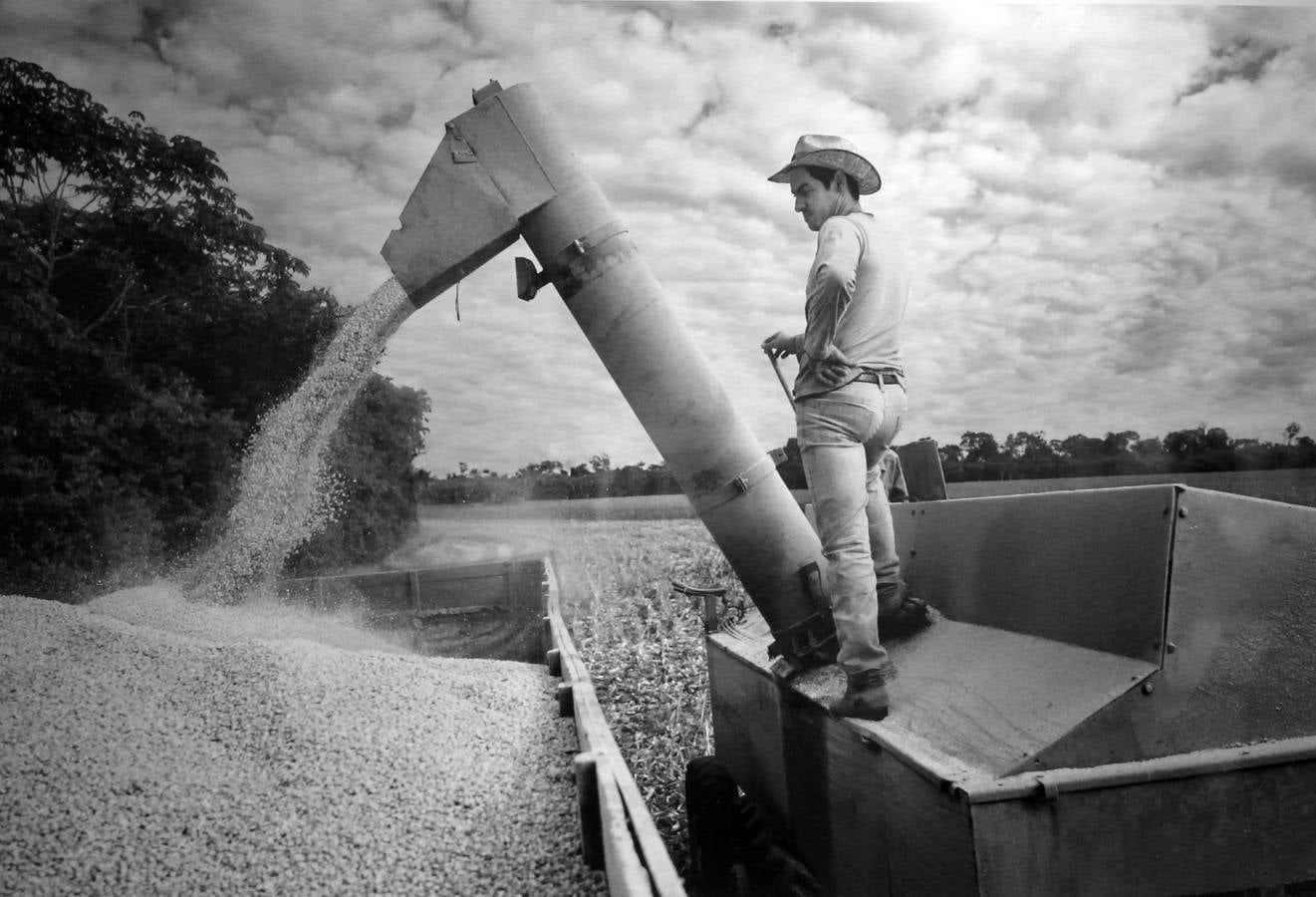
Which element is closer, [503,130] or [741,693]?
[503,130]

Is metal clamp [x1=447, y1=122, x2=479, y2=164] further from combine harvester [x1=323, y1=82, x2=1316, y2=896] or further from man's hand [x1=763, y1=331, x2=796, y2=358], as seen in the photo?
man's hand [x1=763, y1=331, x2=796, y2=358]

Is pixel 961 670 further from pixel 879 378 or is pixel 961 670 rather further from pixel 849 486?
pixel 879 378

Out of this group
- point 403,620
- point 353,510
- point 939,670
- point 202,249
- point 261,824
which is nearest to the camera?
point 939,670

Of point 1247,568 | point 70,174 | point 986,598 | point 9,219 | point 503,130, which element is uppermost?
point 70,174

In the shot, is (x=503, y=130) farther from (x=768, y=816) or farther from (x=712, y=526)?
(x=768, y=816)

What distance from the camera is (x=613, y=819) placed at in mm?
1706

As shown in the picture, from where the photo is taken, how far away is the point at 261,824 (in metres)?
2.39

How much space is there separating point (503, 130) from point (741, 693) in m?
2.28

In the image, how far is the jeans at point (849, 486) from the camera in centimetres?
210

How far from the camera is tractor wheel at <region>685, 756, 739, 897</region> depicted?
9.49 ft

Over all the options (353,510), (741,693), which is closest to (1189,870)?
(741,693)

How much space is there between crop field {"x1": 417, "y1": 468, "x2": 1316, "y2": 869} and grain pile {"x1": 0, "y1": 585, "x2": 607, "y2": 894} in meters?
0.96

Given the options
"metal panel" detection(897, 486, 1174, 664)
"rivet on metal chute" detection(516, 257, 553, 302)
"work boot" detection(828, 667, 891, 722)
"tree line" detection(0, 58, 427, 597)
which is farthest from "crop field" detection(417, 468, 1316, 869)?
"tree line" detection(0, 58, 427, 597)

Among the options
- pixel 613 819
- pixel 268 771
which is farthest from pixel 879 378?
pixel 268 771
